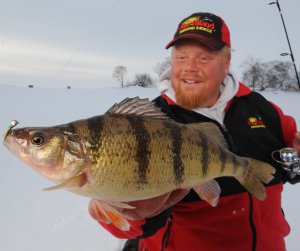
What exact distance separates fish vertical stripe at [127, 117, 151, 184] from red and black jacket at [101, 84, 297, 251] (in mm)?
593

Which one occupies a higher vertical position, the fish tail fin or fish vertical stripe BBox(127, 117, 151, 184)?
fish vertical stripe BBox(127, 117, 151, 184)

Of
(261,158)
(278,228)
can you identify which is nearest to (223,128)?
(261,158)

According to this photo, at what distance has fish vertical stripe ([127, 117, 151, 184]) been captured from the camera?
1.37 meters

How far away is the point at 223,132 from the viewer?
2145 mm

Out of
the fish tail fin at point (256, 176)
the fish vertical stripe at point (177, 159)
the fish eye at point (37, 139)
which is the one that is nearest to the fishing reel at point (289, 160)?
the fish tail fin at point (256, 176)

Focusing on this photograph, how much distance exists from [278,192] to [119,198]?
55.8 inches

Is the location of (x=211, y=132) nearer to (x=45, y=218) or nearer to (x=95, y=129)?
(x=95, y=129)

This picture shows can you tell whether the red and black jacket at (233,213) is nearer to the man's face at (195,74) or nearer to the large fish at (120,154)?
the man's face at (195,74)

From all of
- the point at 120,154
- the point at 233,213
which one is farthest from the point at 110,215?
the point at 233,213

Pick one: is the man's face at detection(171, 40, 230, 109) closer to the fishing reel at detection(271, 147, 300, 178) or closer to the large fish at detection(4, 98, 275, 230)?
the fishing reel at detection(271, 147, 300, 178)

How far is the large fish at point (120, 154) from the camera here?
52.8 inches

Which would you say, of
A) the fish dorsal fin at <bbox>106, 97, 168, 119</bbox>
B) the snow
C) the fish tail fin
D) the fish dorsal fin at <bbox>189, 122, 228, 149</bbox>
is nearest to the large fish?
the fish dorsal fin at <bbox>106, 97, 168, 119</bbox>

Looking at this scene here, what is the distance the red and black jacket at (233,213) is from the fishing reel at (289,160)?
0.27 feet

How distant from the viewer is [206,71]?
230 cm
